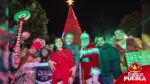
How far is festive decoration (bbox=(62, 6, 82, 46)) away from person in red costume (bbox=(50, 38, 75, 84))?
23 cm

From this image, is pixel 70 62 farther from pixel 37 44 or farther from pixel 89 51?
pixel 37 44

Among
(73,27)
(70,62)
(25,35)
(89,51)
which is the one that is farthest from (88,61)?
(25,35)

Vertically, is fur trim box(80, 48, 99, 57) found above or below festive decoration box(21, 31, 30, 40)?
below

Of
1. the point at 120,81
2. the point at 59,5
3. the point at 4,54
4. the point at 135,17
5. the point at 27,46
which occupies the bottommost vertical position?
the point at 120,81

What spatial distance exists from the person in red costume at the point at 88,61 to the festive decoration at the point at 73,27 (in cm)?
8

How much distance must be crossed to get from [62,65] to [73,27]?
626 mm

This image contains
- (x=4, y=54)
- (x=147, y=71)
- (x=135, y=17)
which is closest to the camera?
(x=4, y=54)

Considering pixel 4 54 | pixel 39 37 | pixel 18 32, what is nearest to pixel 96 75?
pixel 39 37

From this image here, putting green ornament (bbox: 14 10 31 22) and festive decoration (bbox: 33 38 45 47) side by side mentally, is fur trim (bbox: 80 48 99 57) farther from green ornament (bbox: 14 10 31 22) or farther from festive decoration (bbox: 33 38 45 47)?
green ornament (bbox: 14 10 31 22)

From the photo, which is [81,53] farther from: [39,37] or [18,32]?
[18,32]

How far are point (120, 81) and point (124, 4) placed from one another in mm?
1946

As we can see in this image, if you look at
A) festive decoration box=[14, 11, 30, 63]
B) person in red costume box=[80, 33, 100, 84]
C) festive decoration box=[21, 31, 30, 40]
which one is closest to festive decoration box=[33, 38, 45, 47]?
festive decoration box=[21, 31, 30, 40]

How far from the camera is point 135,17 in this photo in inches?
162

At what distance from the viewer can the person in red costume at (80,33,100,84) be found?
13.8 ft
